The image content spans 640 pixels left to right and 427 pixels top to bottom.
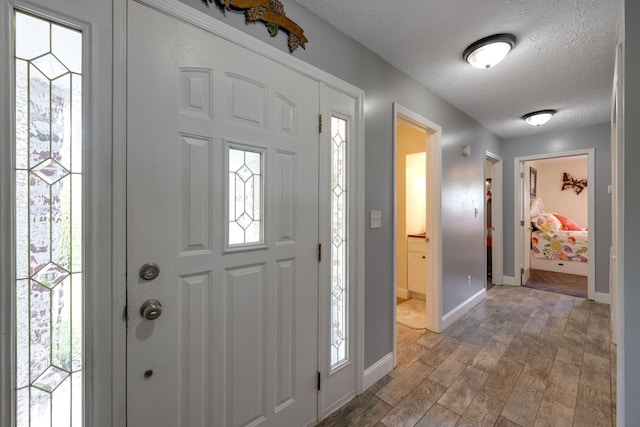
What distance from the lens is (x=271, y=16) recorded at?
4.51ft

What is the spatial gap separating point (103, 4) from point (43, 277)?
0.93m

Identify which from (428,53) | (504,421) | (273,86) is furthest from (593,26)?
(504,421)

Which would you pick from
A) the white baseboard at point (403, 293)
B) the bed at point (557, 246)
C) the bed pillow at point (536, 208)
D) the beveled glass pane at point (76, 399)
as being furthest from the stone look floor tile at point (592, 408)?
the bed pillow at point (536, 208)

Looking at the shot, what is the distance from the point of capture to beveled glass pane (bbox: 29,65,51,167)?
862 mm

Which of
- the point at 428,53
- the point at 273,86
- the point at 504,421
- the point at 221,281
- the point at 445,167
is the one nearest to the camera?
the point at 221,281

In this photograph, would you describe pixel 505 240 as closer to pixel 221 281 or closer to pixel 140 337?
pixel 221 281

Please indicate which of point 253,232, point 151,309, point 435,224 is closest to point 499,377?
point 435,224

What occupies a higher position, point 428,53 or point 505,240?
point 428,53

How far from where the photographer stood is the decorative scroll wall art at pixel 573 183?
259 inches

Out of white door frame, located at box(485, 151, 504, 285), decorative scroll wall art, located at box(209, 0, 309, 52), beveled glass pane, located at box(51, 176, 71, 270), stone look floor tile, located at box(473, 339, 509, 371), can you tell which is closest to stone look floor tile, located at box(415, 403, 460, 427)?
stone look floor tile, located at box(473, 339, 509, 371)

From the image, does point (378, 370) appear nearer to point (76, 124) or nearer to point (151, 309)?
point (151, 309)

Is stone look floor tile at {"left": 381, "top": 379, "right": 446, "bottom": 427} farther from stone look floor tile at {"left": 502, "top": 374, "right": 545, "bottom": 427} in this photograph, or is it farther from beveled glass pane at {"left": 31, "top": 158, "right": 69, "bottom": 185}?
beveled glass pane at {"left": 31, "top": 158, "right": 69, "bottom": 185}

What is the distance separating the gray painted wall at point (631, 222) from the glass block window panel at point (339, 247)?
4.35ft

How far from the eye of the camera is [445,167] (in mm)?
2877
